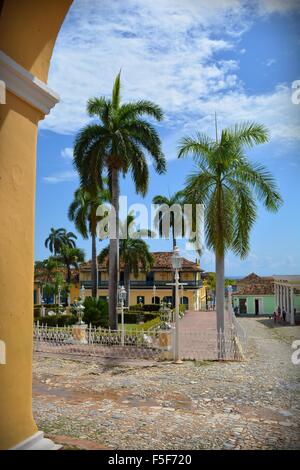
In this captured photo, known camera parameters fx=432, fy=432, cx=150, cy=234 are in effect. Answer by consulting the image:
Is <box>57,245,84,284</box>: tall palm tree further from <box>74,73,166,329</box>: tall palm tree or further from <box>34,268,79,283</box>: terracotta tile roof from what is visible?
<box>74,73,166,329</box>: tall palm tree

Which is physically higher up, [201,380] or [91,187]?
[91,187]

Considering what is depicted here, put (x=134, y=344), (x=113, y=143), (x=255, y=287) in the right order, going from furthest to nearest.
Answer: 1. (x=255, y=287)
2. (x=113, y=143)
3. (x=134, y=344)

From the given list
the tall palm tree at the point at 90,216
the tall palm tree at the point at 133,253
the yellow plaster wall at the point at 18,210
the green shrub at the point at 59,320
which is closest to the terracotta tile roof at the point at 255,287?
the tall palm tree at the point at 133,253

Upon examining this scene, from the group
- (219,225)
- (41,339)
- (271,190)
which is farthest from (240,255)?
(41,339)

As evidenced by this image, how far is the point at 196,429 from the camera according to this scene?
15.8 feet

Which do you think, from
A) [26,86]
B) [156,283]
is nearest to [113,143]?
[26,86]

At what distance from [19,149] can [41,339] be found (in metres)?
10.7

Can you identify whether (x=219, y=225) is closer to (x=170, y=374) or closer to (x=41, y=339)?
(x=170, y=374)

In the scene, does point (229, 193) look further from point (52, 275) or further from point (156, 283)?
point (52, 275)

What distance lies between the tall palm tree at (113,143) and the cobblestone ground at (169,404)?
7.38 metres

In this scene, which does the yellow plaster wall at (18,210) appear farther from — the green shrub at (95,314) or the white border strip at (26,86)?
the green shrub at (95,314)

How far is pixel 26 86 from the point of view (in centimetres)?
Result: 304

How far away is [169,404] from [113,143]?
37.1ft

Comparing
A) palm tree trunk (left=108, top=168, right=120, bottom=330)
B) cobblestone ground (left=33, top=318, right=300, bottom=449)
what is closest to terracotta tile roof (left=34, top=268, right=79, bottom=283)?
palm tree trunk (left=108, top=168, right=120, bottom=330)
